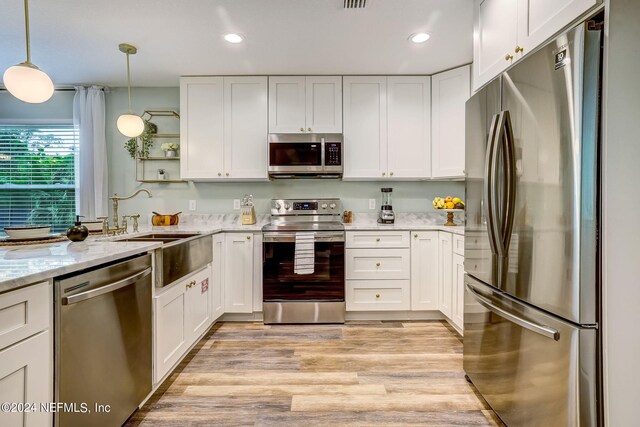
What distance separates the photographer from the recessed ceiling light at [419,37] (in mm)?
2490

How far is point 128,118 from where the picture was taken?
249cm

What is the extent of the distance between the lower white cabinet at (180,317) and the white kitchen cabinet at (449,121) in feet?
8.14

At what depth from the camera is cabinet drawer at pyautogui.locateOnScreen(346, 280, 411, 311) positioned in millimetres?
3031

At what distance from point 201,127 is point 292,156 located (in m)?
1.02

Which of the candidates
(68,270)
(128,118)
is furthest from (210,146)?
(68,270)

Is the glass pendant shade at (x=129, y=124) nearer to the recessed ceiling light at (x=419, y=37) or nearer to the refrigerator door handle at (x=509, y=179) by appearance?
the recessed ceiling light at (x=419, y=37)

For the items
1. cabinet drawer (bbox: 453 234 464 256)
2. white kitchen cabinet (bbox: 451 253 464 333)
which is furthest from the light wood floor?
cabinet drawer (bbox: 453 234 464 256)

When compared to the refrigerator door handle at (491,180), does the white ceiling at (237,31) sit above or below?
above

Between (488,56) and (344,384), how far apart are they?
217 centimetres

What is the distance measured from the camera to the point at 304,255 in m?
2.91

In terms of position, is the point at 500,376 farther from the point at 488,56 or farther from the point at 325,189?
the point at 325,189

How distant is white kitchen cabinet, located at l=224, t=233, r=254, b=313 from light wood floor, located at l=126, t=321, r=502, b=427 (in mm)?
297

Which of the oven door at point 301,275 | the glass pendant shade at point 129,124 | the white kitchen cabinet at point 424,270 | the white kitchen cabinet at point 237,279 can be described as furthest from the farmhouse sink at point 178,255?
the white kitchen cabinet at point 424,270

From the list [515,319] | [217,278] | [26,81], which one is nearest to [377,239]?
[217,278]
